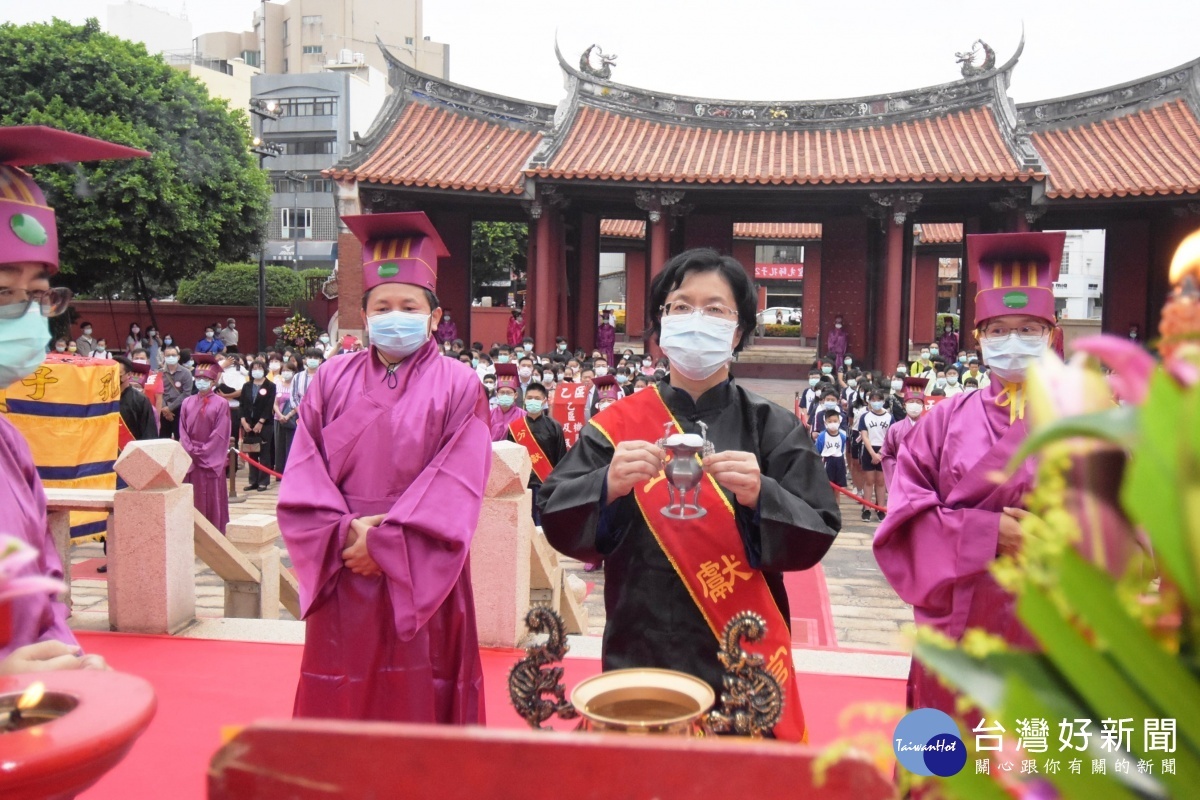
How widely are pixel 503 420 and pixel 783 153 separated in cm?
935

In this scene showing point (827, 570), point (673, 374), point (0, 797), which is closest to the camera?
point (0, 797)

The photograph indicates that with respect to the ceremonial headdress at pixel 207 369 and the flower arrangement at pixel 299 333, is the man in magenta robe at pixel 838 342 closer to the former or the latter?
the ceremonial headdress at pixel 207 369

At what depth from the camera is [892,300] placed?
50.9 ft

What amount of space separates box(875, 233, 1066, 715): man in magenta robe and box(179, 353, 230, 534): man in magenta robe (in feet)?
25.2

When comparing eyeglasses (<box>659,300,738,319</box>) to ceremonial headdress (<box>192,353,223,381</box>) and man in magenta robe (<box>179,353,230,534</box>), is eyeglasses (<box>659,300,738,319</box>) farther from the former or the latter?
ceremonial headdress (<box>192,353,223,381</box>)

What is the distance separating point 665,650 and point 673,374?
80 cm

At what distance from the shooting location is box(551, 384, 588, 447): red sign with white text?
11195mm

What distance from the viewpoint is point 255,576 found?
529 cm

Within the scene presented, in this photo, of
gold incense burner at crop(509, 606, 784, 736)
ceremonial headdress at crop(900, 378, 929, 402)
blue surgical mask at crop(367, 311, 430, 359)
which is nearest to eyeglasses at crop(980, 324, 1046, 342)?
gold incense burner at crop(509, 606, 784, 736)

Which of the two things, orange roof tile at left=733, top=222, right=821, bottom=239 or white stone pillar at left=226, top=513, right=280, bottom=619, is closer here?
white stone pillar at left=226, top=513, right=280, bottom=619

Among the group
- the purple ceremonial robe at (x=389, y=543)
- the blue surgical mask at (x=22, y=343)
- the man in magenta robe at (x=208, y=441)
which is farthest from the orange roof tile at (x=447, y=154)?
the blue surgical mask at (x=22, y=343)

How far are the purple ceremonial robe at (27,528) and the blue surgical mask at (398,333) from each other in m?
1.19

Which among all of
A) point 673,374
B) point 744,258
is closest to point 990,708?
point 673,374

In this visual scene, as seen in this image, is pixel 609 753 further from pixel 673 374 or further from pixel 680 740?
pixel 673 374
